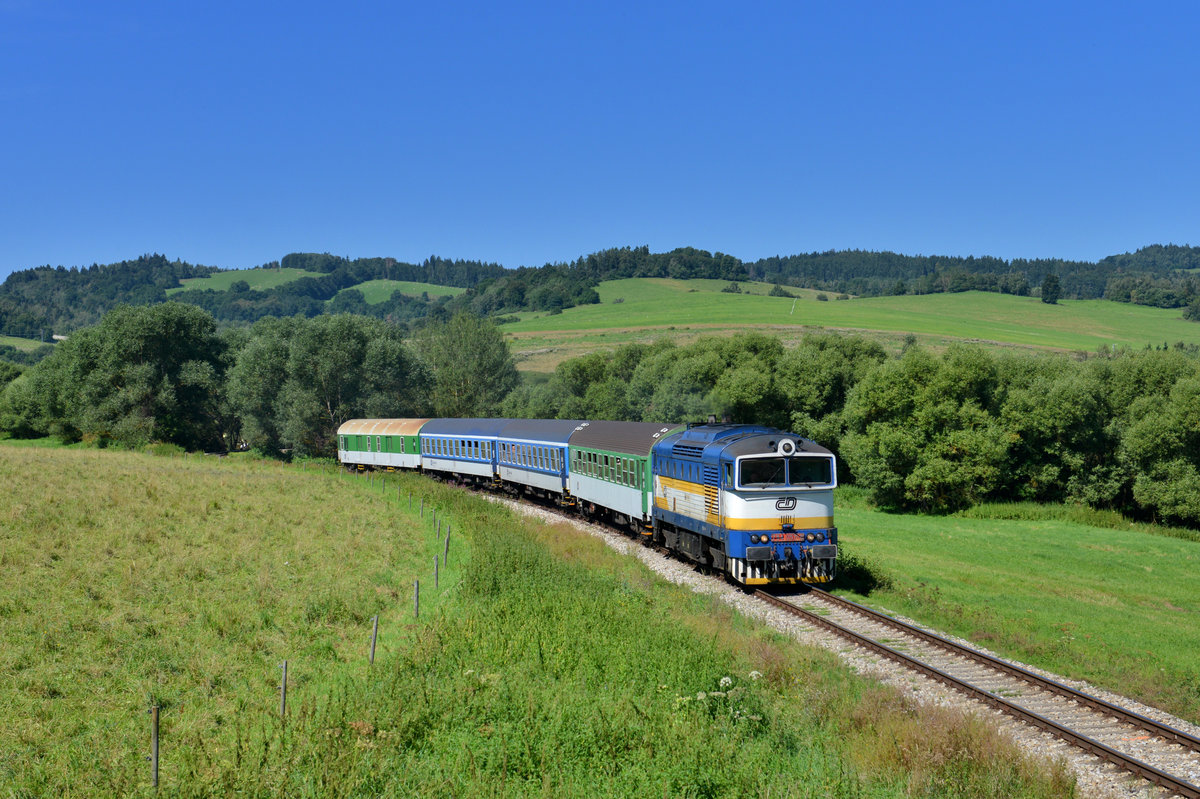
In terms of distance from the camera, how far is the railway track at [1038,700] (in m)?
11.1

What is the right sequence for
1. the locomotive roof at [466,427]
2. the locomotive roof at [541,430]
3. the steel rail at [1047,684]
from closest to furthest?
the steel rail at [1047,684], the locomotive roof at [541,430], the locomotive roof at [466,427]

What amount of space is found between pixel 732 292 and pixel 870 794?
18689 centimetres

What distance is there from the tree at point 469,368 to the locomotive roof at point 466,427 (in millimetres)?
35773

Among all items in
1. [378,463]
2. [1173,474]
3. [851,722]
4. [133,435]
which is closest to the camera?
[851,722]

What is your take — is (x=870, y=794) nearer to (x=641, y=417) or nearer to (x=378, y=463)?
(x=378, y=463)

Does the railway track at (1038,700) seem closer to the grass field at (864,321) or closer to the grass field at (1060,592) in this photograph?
the grass field at (1060,592)

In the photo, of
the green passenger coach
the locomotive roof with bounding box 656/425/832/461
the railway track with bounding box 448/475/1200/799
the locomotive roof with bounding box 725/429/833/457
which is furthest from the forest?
the railway track with bounding box 448/475/1200/799

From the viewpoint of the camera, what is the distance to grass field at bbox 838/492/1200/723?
16078 millimetres

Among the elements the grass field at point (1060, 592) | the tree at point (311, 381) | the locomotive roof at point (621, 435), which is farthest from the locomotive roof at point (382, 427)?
the grass field at point (1060, 592)

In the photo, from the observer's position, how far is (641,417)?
2724 inches

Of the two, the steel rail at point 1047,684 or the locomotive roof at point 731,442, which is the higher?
the locomotive roof at point 731,442

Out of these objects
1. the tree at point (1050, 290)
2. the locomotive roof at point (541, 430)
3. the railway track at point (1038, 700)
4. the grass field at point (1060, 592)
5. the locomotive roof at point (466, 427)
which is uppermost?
the tree at point (1050, 290)

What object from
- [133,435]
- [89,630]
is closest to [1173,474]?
[89,630]

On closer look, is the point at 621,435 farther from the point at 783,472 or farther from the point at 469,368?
the point at 469,368
